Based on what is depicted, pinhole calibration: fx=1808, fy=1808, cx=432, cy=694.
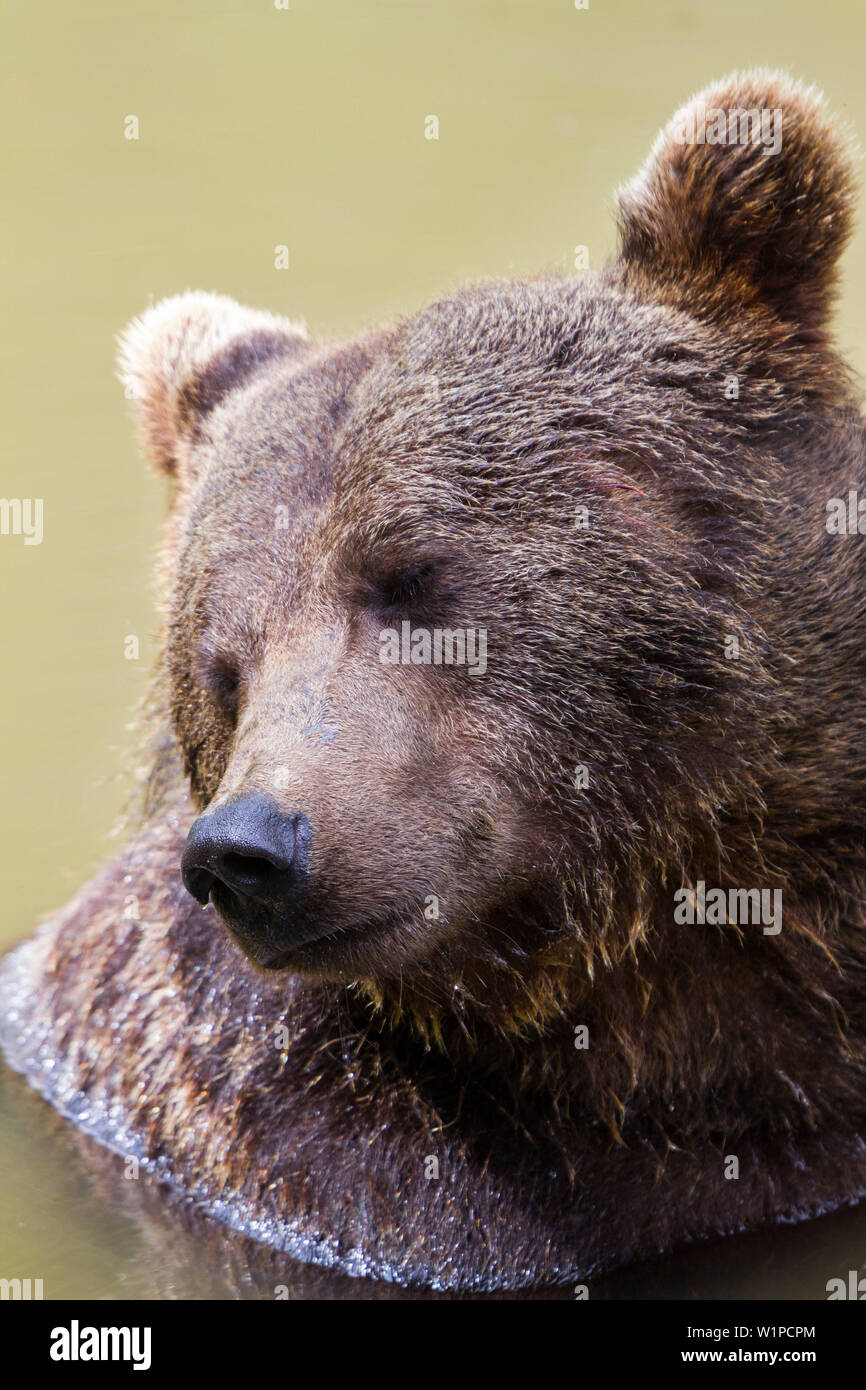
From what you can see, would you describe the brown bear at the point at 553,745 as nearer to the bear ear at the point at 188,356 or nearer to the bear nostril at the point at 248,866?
the bear nostril at the point at 248,866

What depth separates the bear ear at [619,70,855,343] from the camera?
5.22 m

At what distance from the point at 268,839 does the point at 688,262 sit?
222cm

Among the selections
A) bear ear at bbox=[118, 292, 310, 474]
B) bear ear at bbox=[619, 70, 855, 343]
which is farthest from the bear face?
bear ear at bbox=[118, 292, 310, 474]

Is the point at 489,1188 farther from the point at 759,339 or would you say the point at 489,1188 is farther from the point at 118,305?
the point at 118,305

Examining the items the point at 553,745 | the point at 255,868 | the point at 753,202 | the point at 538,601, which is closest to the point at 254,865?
the point at 255,868

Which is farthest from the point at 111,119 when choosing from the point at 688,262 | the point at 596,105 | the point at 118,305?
the point at 688,262

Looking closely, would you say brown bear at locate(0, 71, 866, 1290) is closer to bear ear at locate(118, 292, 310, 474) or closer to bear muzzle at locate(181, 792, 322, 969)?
bear muzzle at locate(181, 792, 322, 969)

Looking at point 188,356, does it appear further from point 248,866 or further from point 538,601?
point 248,866

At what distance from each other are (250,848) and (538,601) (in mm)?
1079

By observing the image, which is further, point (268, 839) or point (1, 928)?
point (1, 928)

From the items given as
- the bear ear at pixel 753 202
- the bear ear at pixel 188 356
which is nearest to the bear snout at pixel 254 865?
the bear ear at pixel 753 202

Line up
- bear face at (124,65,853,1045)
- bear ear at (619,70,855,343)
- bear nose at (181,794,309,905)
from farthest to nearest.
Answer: bear ear at (619,70,855,343) → bear face at (124,65,853,1045) → bear nose at (181,794,309,905)

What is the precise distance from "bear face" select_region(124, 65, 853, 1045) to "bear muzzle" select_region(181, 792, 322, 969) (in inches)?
0.4

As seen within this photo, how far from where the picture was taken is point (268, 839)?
14.5 feet
